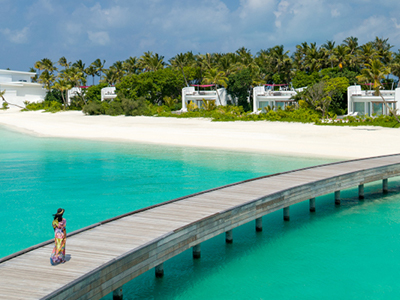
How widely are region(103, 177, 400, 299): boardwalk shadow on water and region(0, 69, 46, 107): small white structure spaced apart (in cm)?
8006

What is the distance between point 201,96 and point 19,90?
43.2 m

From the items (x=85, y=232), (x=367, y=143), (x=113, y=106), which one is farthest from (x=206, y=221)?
(x=113, y=106)

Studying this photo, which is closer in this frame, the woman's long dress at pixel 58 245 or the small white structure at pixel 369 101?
the woman's long dress at pixel 58 245

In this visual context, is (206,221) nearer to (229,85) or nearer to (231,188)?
(231,188)

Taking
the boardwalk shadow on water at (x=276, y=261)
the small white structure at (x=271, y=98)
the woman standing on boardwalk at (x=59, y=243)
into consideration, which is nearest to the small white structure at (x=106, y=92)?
the small white structure at (x=271, y=98)

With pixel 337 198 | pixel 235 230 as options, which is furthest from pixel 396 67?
pixel 235 230

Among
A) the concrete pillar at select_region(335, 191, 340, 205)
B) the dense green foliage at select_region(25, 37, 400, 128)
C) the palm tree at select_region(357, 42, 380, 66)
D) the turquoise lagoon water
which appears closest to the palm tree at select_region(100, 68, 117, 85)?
the dense green foliage at select_region(25, 37, 400, 128)

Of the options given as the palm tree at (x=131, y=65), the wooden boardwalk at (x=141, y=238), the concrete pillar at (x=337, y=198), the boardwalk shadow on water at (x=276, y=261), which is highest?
the palm tree at (x=131, y=65)

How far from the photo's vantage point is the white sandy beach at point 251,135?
88.2 feet

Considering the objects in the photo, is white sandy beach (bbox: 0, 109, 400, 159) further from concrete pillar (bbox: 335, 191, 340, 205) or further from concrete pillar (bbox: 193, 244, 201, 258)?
concrete pillar (bbox: 193, 244, 201, 258)

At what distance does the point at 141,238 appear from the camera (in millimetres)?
8789

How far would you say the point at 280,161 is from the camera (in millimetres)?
24094

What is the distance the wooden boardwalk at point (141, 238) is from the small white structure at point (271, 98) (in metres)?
39.8

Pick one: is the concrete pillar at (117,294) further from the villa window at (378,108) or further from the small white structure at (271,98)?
the small white structure at (271,98)
